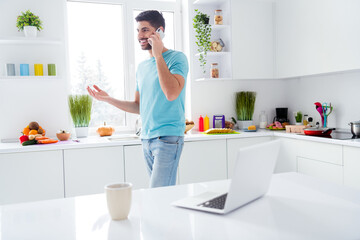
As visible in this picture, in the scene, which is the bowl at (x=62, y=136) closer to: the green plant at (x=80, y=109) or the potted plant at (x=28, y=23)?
the green plant at (x=80, y=109)

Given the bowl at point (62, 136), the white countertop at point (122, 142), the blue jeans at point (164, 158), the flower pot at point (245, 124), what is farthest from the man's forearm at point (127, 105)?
the flower pot at point (245, 124)

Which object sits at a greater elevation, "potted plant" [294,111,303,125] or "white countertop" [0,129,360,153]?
"potted plant" [294,111,303,125]

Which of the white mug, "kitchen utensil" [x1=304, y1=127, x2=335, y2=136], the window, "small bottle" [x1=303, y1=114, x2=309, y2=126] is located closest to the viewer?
the white mug

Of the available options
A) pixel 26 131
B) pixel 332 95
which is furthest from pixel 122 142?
pixel 332 95

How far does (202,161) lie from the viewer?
318 centimetres

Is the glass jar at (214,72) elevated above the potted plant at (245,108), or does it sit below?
above

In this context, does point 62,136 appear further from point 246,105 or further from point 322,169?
point 322,169

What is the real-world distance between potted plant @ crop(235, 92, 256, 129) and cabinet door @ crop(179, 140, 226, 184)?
0.67m

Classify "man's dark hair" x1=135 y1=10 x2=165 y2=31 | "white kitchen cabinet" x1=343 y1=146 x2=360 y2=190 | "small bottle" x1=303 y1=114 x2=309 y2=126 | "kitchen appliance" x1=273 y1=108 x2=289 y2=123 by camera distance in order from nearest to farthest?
"man's dark hair" x1=135 y1=10 x2=165 y2=31
"white kitchen cabinet" x1=343 y1=146 x2=360 y2=190
"small bottle" x1=303 y1=114 x2=309 y2=126
"kitchen appliance" x1=273 y1=108 x2=289 y2=123

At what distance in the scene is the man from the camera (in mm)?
1815

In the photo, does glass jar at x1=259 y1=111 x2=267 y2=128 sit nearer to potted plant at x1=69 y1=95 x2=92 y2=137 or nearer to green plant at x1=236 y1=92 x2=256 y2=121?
green plant at x1=236 y1=92 x2=256 y2=121

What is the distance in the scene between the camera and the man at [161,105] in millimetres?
1815

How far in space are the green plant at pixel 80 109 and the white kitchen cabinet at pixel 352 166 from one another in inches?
90.2

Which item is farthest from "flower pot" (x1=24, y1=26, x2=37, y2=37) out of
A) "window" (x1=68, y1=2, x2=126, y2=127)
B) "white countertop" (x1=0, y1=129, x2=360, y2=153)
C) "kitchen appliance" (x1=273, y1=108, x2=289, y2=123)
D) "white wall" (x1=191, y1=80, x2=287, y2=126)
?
"kitchen appliance" (x1=273, y1=108, x2=289, y2=123)
